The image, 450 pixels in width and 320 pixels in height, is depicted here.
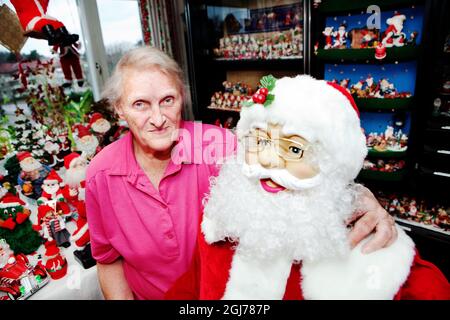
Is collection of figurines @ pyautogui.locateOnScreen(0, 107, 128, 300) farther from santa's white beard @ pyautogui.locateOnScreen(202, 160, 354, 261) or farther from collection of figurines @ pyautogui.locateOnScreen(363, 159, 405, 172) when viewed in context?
collection of figurines @ pyautogui.locateOnScreen(363, 159, 405, 172)

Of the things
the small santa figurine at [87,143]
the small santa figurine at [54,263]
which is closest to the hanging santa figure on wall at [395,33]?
the small santa figurine at [87,143]

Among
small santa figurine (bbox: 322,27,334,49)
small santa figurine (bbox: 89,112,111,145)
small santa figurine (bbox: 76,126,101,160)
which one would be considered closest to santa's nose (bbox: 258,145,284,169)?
small santa figurine (bbox: 76,126,101,160)

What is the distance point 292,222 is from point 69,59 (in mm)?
2266

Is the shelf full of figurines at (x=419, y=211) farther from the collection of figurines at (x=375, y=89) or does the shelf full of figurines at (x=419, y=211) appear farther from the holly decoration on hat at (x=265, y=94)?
the holly decoration on hat at (x=265, y=94)

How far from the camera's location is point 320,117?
0.73 meters

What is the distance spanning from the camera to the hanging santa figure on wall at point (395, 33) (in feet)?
6.16

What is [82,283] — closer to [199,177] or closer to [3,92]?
[199,177]

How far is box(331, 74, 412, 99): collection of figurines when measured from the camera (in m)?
2.01

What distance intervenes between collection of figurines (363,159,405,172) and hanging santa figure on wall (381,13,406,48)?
0.78 m

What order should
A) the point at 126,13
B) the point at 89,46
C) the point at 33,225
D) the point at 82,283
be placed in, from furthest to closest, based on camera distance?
the point at 126,13, the point at 89,46, the point at 33,225, the point at 82,283

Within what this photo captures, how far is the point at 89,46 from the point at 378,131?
104 inches

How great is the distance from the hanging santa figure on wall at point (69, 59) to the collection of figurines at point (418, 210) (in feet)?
8.51
